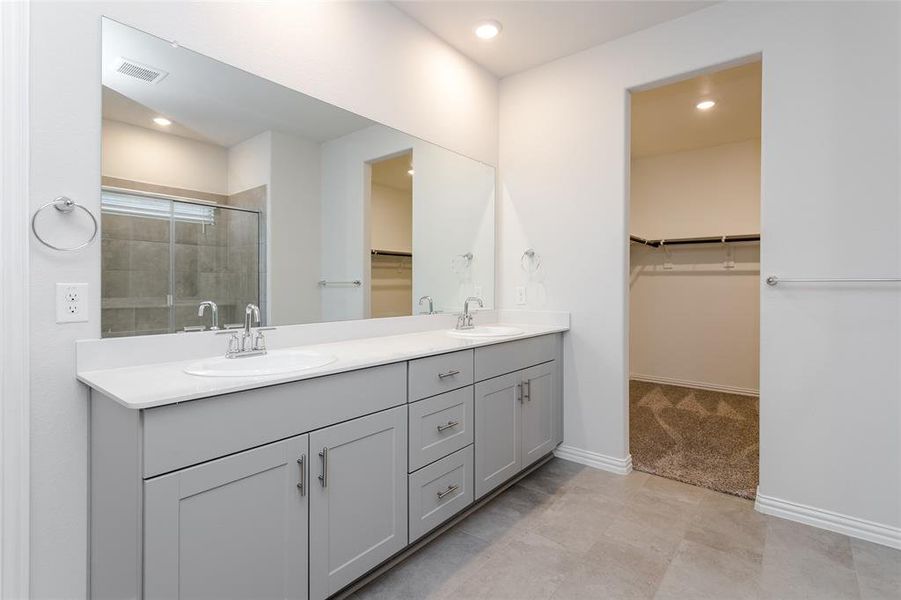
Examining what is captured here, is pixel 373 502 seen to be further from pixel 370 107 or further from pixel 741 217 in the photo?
pixel 741 217

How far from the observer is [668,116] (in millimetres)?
3703

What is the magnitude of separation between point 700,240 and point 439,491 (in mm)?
3737

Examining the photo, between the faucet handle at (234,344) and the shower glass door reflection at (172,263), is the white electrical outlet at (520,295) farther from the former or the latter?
the faucet handle at (234,344)

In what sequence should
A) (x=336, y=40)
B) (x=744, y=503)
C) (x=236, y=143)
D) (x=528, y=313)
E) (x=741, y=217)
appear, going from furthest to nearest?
(x=741, y=217) < (x=528, y=313) < (x=744, y=503) < (x=336, y=40) < (x=236, y=143)

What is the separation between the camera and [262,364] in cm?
166

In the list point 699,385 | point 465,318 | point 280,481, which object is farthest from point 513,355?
point 699,385

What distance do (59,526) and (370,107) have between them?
2.01 m

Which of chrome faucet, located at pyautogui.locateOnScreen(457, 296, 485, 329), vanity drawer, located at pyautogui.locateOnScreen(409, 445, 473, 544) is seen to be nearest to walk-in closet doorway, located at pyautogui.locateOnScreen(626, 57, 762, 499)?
chrome faucet, located at pyautogui.locateOnScreen(457, 296, 485, 329)

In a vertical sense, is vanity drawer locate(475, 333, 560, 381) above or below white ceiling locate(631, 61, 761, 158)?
below

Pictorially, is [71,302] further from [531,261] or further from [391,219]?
[531,261]

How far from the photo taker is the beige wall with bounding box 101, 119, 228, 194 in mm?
1446

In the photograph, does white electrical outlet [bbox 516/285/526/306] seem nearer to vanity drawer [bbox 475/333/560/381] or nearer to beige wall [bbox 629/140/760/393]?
vanity drawer [bbox 475/333/560/381]

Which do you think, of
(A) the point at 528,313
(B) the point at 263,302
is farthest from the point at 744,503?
(B) the point at 263,302

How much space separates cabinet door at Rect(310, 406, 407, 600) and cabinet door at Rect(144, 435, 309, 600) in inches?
2.1
